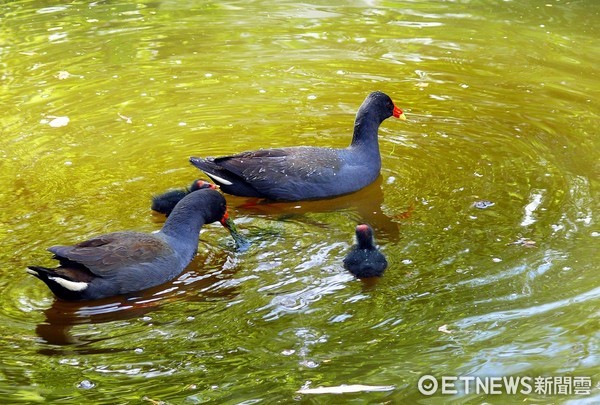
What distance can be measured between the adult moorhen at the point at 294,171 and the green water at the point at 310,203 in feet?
0.58

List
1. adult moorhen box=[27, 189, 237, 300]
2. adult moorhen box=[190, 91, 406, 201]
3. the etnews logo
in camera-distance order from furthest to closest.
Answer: adult moorhen box=[190, 91, 406, 201] → adult moorhen box=[27, 189, 237, 300] → the etnews logo

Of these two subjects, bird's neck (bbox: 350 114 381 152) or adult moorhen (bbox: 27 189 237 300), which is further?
bird's neck (bbox: 350 114 381 152)

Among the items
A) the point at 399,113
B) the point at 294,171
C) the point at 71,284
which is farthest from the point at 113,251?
the point at 399,113

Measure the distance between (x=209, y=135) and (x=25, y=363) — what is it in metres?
4.82

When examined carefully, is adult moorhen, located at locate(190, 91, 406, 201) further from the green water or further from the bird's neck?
the green water

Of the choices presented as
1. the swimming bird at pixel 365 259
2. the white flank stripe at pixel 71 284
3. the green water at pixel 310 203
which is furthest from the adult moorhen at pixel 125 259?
the swimming bird at pixel 365 259

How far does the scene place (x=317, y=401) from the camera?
5250mm

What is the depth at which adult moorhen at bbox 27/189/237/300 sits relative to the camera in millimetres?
6797

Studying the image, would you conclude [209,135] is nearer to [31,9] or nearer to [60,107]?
[60,107]

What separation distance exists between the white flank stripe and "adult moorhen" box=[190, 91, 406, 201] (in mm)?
2422

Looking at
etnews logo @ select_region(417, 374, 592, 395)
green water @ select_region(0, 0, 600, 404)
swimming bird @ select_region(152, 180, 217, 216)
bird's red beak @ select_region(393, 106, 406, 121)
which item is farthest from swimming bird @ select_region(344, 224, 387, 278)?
bird's red beak @ select_region(393, 106, 406, 121)

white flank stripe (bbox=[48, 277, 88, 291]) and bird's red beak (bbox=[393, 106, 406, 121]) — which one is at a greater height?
bird's red beak (bbox=[393, 106, 406, 121])

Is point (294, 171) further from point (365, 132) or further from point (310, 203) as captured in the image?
point (365, 132)

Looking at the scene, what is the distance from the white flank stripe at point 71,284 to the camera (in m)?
6.69
